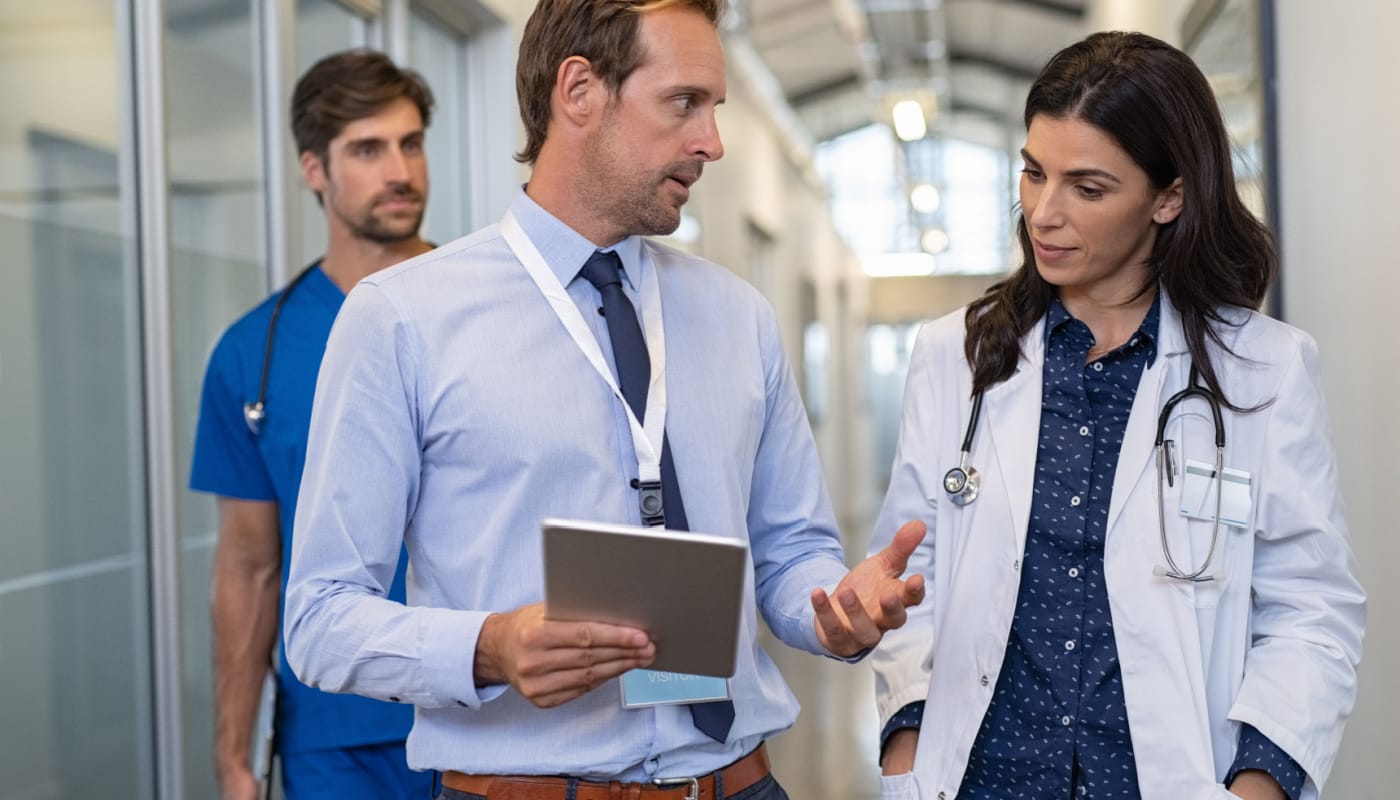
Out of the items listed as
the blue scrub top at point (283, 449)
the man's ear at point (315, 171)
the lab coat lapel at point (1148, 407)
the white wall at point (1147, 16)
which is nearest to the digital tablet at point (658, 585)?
the lab coat lapel at point (1148, 407)

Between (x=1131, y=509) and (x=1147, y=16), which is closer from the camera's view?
(x=1131, y=509)

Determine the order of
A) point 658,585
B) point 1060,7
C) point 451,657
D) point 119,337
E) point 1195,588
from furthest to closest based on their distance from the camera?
point 1060,7
point 119,337
point 1195,588
point 451,657
point 658,585

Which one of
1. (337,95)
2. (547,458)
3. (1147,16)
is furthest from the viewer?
(1147,16)

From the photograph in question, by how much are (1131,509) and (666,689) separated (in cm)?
63

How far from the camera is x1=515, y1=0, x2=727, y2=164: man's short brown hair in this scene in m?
1.72

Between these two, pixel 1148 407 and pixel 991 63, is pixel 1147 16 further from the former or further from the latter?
pixel 991 63

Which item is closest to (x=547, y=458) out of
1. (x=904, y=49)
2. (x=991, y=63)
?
(x=904, y=49)

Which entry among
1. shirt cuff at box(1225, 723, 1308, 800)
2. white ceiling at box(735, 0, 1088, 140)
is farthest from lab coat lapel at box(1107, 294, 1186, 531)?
white ceiling at box(735, 0, 1088, 140)

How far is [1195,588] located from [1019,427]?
Result: 0.30m

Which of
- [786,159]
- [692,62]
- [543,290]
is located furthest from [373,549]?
[786,159]

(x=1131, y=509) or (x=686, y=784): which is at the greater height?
(x=1131, y=509)

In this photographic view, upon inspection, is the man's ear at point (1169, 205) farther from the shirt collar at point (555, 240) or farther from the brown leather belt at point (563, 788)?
the brown leather belt at point (563, 788)

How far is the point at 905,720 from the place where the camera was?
6.25 ft

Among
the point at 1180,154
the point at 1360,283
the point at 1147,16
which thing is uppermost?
the point at 1147,16
